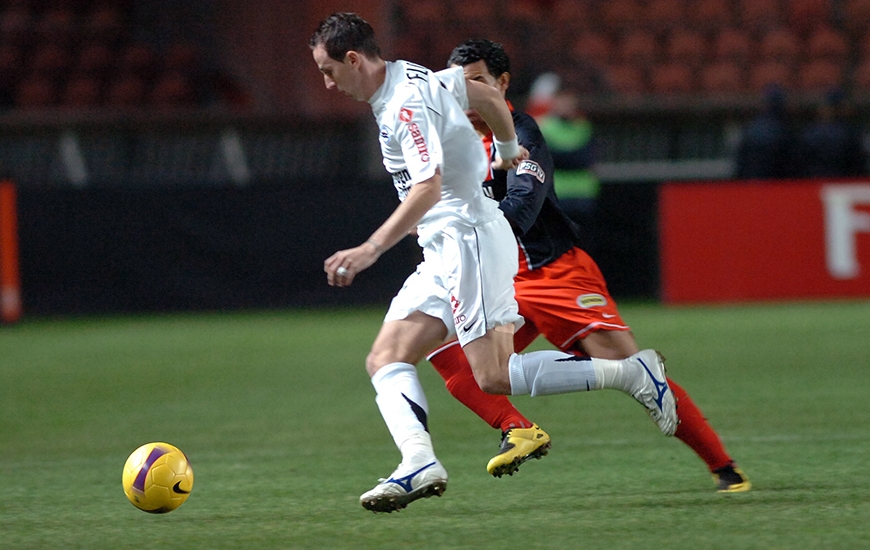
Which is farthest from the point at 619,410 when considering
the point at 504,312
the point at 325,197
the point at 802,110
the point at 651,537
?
the point at 802,110

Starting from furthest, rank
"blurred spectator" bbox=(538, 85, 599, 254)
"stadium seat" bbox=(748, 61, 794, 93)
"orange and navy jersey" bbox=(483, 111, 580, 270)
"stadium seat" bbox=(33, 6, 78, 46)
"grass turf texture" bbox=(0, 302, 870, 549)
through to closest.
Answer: "stadium seat" bbox=(33, 6, 78, 46)
"stadium seat" bbox=(748, 61, 794, 93)
"blurred spectator" bbox=(538, 85, 599, 254)
"orange and navy jersey" bbox=(483, 111, 580, 270)
"grass turf texture" bbox=(0, 302, 870, 549)

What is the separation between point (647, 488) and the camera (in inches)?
181

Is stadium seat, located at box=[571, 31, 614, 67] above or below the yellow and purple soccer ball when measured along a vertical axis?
above

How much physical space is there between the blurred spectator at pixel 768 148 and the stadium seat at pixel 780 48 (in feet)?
11.9

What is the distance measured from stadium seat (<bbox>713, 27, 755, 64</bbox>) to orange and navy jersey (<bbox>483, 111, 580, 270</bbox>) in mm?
12354

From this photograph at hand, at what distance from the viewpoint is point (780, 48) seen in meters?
16.6

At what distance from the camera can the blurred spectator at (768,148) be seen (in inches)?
516

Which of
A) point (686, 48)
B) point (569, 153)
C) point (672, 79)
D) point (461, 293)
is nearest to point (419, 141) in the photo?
point (461, 293)

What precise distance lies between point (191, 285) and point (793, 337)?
6375mm

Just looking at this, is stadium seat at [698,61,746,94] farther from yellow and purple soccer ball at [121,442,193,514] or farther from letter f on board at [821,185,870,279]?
Answer: yellow and purple soccer ball at [121,442,193,514]

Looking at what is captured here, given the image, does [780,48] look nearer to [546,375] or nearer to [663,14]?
[663,14]

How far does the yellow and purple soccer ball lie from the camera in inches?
168

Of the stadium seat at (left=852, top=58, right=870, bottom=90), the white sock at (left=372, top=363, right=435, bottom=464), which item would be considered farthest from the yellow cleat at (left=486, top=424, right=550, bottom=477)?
the stadium seat at (left=852, top=58, right=870, bottom=90)

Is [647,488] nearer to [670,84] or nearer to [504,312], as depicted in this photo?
[504,312]
